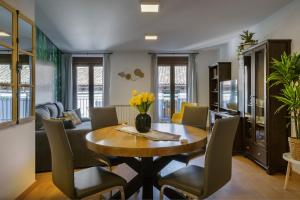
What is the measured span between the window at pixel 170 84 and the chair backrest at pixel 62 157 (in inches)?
217

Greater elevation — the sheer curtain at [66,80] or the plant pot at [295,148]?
the sheer curtain at [66,80]

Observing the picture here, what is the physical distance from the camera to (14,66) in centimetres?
242

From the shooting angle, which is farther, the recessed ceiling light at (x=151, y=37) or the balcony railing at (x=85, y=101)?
the balcony railing at (x=85, y=101)

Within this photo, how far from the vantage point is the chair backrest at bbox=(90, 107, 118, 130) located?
3020mm

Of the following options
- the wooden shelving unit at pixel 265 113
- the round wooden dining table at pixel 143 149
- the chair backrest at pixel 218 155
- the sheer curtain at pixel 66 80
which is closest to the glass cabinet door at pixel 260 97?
the wooden shelving unit at pixel 265 113

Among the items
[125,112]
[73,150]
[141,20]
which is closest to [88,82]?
[125,112]

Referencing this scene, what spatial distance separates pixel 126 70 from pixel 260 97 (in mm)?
4406

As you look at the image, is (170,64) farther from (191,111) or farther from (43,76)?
(191,111)

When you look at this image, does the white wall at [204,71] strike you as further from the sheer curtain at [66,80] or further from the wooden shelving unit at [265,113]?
the sheer curtain at [66,80]

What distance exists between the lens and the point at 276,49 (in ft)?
11.0

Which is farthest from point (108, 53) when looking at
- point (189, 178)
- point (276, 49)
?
point (189, 178)

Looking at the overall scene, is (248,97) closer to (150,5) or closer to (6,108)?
(150,5)

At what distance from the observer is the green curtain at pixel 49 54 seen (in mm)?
4972

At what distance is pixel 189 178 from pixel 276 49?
2.42 metres
